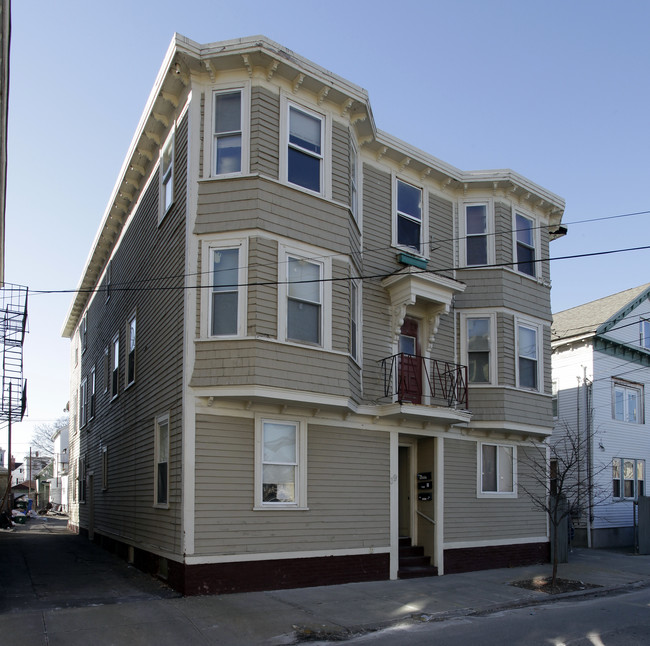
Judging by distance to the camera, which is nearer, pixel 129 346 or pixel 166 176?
pixel 166 176

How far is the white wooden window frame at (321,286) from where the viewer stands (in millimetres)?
12430

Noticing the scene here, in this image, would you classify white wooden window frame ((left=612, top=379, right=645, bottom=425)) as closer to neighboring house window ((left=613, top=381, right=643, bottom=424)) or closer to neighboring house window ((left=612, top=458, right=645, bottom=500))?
neighboring house window ((left=613, top=381, right=643, bottom=424))

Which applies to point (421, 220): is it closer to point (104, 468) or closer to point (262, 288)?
point (262, 288)

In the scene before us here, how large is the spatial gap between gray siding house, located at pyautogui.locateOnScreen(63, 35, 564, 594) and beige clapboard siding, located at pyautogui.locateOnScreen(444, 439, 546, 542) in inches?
2.1

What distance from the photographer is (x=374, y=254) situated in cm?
1536

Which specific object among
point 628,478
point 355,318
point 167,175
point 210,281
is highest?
point 167,175

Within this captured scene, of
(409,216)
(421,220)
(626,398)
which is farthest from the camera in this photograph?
(626,398)

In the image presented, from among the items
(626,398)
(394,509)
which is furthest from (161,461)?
(626,398)

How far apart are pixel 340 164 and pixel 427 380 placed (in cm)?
536

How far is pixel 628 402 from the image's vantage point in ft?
85.0

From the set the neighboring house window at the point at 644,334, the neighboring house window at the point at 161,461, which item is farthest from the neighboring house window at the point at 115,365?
the neighboring house window at the point at 644,334

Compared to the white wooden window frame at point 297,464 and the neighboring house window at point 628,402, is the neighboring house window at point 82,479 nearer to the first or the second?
the white wooden window frame at point 297,464

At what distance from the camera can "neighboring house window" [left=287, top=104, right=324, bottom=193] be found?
520 inches

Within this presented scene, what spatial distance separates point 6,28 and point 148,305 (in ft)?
Answer: 22.9
